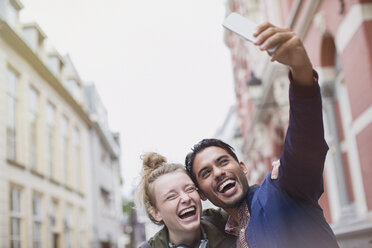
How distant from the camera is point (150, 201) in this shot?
2805 mm

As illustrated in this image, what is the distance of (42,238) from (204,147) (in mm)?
16792

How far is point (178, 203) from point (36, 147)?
54.6ft

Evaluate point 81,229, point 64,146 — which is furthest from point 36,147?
point 81,229

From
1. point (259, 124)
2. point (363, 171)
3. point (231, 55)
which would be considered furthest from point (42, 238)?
point (363, 171)

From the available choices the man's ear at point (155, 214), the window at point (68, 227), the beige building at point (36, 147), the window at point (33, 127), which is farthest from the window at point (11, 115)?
the man's ear at point (155, 214)

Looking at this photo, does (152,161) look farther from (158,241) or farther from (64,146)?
(64,146)

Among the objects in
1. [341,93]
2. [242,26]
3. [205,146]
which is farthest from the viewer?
[341,93]

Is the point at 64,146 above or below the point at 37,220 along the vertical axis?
above

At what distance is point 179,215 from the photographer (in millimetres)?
2561

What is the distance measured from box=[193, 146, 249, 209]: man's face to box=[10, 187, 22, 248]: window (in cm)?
1358

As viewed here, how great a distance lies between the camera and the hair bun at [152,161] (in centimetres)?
293

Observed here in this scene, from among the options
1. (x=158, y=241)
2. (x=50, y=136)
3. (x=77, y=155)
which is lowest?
(x=158, y=241)

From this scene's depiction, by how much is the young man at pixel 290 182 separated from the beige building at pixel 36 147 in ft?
38.2

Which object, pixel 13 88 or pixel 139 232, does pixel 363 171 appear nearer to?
pixel 13 88
